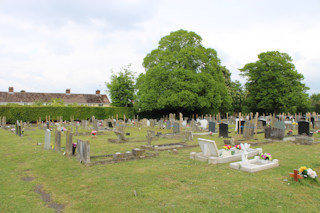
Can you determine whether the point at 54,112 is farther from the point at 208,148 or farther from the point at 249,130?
the point at 208,148

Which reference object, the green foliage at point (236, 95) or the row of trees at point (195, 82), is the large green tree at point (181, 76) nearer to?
the row of trees at point (195, 82)

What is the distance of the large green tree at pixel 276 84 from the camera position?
40156 millimetres

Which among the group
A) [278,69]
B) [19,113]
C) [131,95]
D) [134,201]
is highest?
[278,69]

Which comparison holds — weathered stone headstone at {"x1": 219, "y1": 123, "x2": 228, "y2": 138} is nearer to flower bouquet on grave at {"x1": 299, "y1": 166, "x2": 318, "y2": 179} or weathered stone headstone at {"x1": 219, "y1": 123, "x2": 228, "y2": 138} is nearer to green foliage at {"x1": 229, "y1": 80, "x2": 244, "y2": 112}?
flower bouquet on grave at {"x1": 299, "y1": 166, "x2": 318, "y2": 179}

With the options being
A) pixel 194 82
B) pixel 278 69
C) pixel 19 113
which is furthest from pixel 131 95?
pixel 278 69

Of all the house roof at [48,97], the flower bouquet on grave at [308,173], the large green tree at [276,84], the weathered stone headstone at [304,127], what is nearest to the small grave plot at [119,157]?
the flower bouquet on grave at [308,173]

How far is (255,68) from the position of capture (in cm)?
4378

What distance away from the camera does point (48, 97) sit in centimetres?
5931

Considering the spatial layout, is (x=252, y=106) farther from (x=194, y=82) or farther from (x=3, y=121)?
(x=3, y=121)

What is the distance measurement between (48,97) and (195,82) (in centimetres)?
4199

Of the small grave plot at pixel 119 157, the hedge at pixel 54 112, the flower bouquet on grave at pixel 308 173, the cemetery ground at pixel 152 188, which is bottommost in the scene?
the cemetery ground at pixel 152 188

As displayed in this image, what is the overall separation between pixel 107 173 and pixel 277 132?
42.1 feet

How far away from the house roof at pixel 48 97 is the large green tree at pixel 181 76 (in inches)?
1132

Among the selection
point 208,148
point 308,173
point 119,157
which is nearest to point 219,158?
point 208,148
